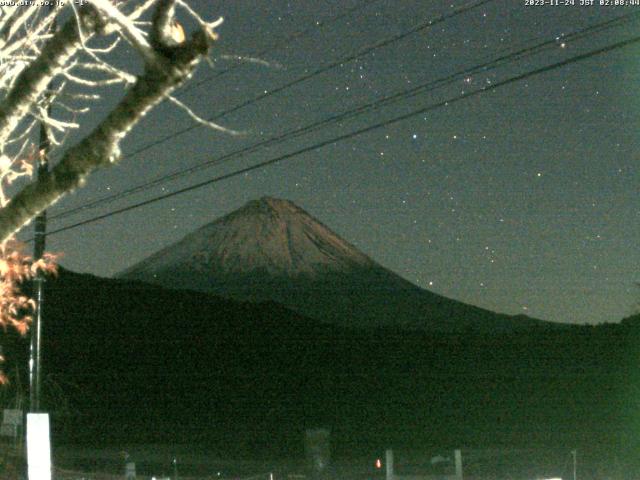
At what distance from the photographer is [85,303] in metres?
114

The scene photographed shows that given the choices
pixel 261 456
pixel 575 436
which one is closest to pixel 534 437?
pixel 575 436

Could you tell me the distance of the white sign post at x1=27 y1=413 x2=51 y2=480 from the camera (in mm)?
16594

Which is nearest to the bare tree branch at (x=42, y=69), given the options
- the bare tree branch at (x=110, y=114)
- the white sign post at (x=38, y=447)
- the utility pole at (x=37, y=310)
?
the bare tree branch at (x=110, y=114)

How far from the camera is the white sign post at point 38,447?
16.6 m

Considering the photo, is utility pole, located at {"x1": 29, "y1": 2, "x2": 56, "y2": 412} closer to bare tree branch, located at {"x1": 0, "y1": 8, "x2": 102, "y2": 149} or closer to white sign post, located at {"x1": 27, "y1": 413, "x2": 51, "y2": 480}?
white sign post, located at {"x1": 27, "y1": 413, "x2": 51, "y2": 480}

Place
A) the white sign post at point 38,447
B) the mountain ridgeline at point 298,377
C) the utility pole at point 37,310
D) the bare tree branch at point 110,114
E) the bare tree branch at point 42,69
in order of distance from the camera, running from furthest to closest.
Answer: the mountain ridgeline at point 298,377 → the utility pole at point 37,310 → the white sign post at point 38,447 → the bare tree branch at point 42,69 → the bare tree branch at point 110,114

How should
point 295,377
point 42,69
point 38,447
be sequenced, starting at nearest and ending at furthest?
point 42,69 → point 38,447 → point 295,377

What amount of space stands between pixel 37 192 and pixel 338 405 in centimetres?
8979

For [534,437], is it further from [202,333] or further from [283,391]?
[202,333]

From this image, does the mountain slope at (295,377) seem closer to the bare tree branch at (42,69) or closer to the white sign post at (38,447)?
the white sign post at (38,447)

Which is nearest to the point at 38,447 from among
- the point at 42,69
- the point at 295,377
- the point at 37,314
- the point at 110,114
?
the point at 37,314

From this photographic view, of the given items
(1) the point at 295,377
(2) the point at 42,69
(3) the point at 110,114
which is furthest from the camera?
(1) the point at 295,377

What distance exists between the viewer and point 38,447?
1692 cm

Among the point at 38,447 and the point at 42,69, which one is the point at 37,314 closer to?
the point at 38,447
